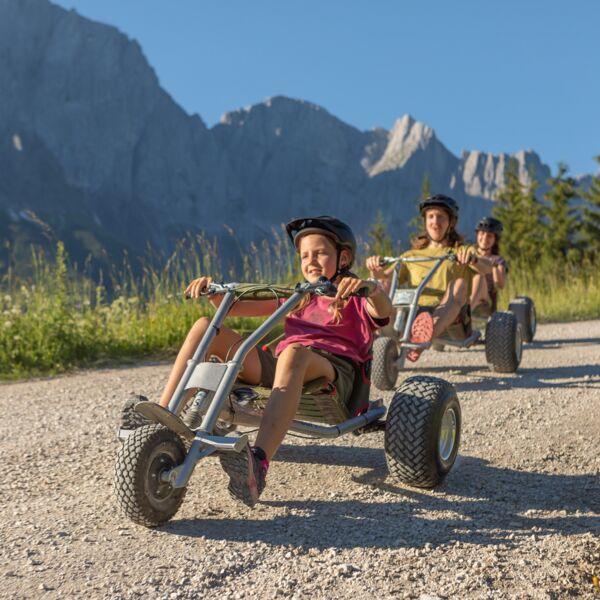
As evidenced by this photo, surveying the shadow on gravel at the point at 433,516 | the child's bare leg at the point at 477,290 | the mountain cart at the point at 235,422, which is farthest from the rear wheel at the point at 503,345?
the mountain cart at the point at 235,422

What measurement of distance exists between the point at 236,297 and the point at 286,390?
22.6 inches

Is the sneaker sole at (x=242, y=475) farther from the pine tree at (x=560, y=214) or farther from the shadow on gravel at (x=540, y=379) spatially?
the pine tree at (x=560, y=214)

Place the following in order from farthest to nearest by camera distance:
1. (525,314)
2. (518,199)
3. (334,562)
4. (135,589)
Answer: (518,199) < (525,314) < (334,562) < (135,589)

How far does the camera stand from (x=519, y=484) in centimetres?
355

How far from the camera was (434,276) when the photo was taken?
273 inches

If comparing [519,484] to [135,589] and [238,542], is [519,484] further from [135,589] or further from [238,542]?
[135,589]

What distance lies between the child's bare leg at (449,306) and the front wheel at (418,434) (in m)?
2.90

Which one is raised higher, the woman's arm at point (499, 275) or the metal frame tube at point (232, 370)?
the woman's arm at point (499, 275)

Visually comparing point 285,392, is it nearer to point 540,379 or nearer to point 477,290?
point 540,379

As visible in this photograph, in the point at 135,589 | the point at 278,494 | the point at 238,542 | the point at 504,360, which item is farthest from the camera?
the point at 504,360

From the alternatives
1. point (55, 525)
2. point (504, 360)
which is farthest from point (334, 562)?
point (504, 360)

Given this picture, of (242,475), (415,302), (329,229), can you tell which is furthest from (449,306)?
(242,475)

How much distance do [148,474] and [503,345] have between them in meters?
4.40

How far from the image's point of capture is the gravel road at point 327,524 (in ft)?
8.11
